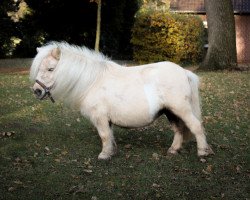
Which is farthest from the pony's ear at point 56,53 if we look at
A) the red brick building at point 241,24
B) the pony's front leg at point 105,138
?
the red brick building at point 241,24

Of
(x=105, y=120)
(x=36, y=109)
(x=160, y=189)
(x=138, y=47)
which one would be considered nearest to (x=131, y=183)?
(x=160, y=189)

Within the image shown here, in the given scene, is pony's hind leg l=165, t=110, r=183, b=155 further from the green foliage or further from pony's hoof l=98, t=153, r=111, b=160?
the green foliage

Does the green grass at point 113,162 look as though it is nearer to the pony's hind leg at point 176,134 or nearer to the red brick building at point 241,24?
the pony's hind leg at point 176,134

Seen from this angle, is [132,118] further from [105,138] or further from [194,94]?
[194,94]

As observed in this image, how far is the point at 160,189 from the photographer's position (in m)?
5.73

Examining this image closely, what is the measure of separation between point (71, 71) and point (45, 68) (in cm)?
39

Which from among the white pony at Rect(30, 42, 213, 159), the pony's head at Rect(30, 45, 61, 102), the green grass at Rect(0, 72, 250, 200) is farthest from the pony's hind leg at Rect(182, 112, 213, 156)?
the pony's head at Rect(30, 45, 61, 102)

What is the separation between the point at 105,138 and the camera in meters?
6.77

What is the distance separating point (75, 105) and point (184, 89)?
1.70 meters

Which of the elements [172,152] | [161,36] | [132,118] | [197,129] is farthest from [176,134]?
[161,36]

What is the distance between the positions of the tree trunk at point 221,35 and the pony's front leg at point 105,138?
42.0 feet

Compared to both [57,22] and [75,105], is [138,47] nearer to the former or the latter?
[57,22]

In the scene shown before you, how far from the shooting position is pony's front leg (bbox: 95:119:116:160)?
6.69 metres

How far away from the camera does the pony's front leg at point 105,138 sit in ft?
22.0
